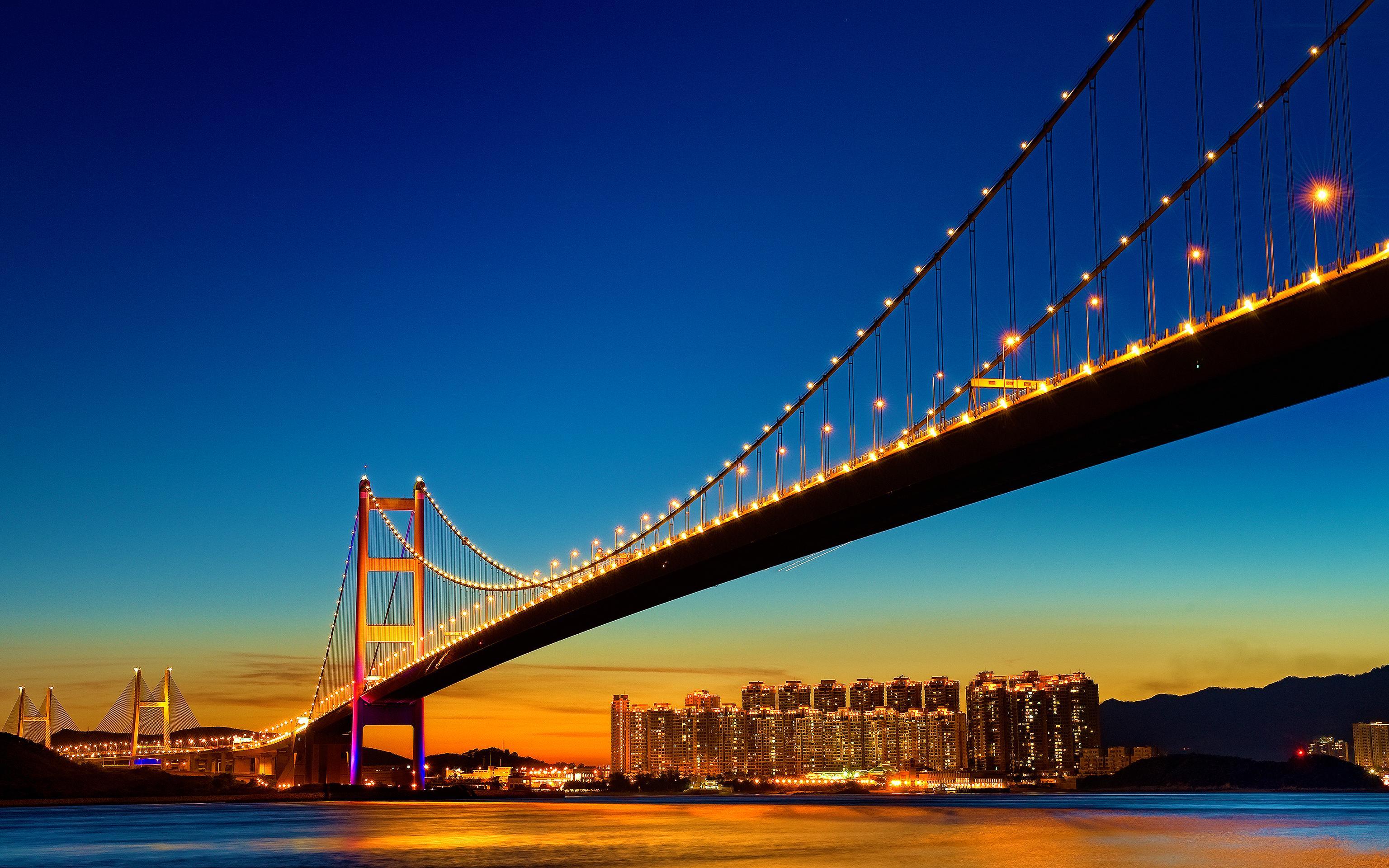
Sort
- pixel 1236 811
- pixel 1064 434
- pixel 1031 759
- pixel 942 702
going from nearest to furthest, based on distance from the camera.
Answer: pixel 1064 434 → pixel 1236 811 → pixel 1031 759 → pixel 942 702

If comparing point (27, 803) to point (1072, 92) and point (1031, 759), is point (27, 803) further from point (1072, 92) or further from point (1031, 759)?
point (1031, 759)

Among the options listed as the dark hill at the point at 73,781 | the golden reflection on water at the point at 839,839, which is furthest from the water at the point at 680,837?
the dark hill at the point at 73,781

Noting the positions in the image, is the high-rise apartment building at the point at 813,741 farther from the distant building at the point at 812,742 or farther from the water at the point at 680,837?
the water at the point at 680,837

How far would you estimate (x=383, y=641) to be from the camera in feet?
172

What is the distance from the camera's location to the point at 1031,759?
13625cm

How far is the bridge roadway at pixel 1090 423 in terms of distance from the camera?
14.8 m

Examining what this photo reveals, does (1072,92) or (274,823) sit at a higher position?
(1072,92)

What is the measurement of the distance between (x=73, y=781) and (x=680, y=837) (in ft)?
146

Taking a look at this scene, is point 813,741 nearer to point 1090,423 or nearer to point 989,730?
point 989,730

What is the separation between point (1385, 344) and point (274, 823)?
32.2m

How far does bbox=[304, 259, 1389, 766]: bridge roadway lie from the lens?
48.4 ft

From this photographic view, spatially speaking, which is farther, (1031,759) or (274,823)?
(1031,759)

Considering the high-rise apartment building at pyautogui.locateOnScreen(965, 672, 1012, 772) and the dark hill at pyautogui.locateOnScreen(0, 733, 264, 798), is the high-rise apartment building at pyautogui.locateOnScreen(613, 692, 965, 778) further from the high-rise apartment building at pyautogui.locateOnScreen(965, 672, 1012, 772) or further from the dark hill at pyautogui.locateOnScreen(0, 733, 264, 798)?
the dark hill at pyautogui.locateOnScreen(0, 733, 264, 798)

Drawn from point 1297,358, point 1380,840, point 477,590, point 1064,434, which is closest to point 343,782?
Result: point 477,590
